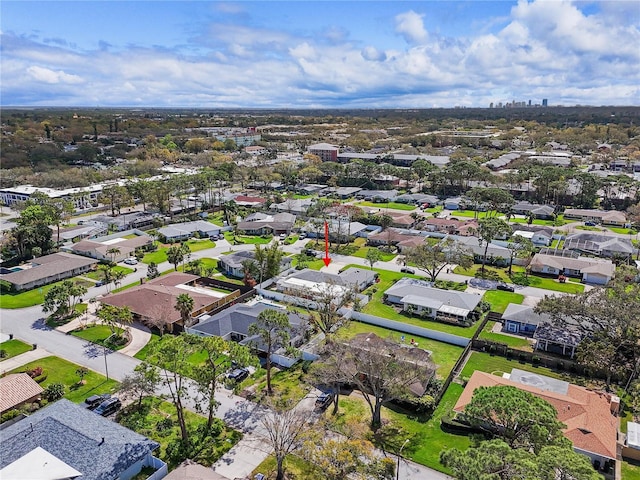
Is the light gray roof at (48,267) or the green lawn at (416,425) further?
the light gray roof at (48,267)

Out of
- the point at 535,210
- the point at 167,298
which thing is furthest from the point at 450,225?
the point at 167,298

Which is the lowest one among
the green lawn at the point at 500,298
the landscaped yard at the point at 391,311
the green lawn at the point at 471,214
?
the landscaped yard at the point at 391,311

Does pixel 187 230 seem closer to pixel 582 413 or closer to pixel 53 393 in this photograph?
pixel 53 393

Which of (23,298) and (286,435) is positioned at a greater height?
(286,435)

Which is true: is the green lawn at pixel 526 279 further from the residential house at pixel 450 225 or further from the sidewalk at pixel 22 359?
the sidewalk at pixel 22 359

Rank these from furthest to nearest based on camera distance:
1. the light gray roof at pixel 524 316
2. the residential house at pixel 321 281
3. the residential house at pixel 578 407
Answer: the residential house at pixel 321 281
the light gray roof at pixel 524 316
the residential house at pixel 578 407

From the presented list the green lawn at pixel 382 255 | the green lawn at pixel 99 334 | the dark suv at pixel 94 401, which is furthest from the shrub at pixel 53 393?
the green lawn at pixel 382 255

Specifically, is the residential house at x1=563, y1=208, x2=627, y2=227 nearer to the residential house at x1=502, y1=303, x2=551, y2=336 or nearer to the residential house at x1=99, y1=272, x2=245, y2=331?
the residential house at x1=502, y1=303, x2=551, y2=336
